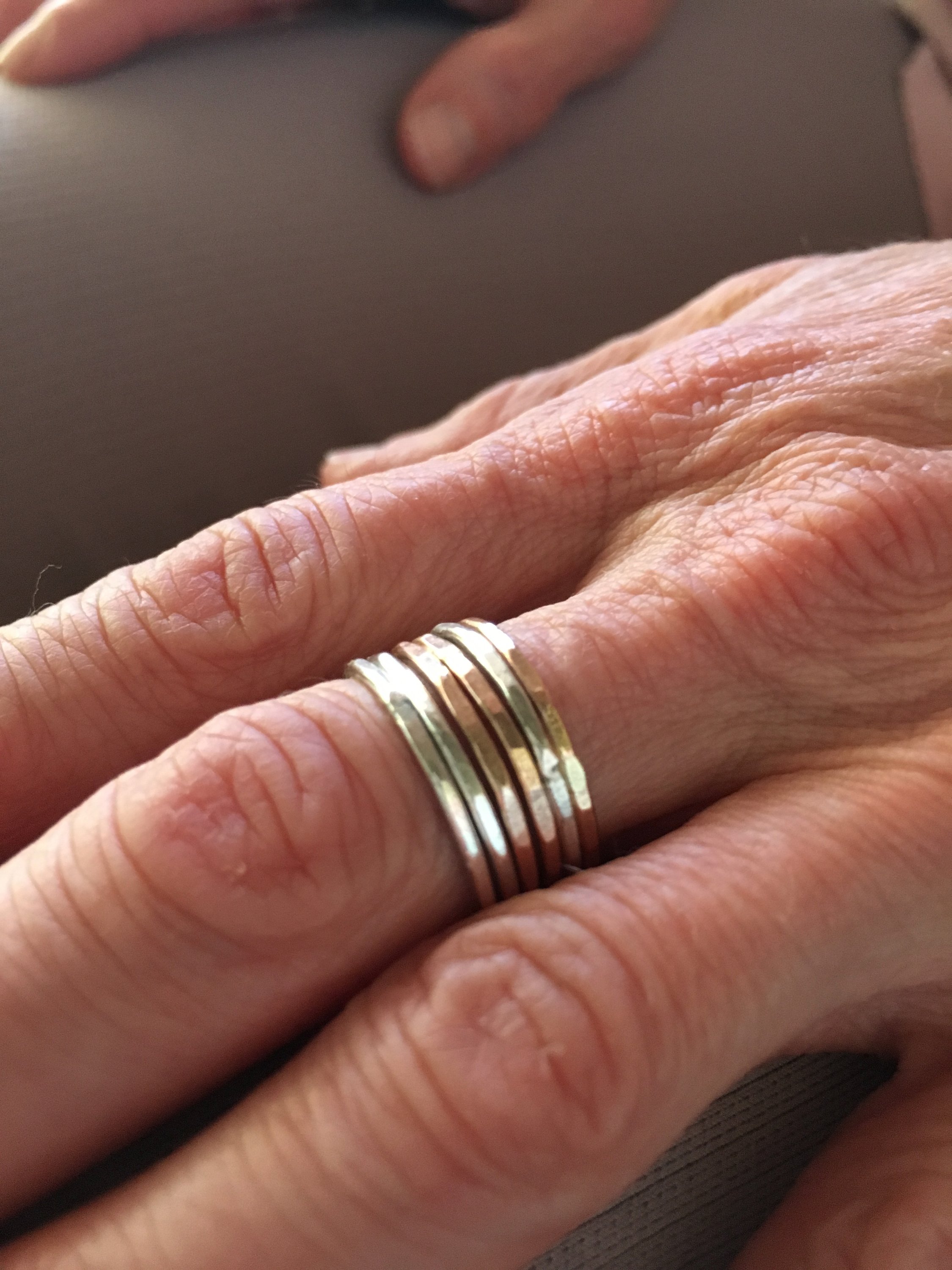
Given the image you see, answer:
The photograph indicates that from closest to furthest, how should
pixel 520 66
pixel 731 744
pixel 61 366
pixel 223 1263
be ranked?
pixel 223 1263
pixel 731 744
pixel 61 366
pixel 520 66

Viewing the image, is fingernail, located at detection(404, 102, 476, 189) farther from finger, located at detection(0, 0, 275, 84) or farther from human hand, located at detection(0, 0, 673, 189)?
finger, located at detection(0, 0, 275, 84)

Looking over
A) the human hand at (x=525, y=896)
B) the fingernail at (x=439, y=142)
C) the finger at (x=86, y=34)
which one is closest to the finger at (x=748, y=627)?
the human hand at (x=525, y=896)

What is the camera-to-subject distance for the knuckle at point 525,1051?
1.19 feet

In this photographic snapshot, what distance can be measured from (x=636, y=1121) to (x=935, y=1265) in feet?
0.53

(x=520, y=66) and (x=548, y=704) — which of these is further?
(x=520, y=66)

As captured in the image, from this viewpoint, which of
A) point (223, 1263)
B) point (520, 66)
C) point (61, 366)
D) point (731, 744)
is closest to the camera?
point (223, 1263)

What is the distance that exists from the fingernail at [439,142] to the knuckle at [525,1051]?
71 cm

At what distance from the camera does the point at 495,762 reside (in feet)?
1.41

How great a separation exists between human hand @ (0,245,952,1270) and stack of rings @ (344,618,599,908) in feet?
0.05

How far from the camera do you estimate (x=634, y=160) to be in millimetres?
968

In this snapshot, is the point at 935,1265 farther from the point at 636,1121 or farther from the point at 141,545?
the point at 141,545

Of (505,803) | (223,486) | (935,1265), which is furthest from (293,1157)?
(223,486)

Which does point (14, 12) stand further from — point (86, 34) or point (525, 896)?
point (525, 896)

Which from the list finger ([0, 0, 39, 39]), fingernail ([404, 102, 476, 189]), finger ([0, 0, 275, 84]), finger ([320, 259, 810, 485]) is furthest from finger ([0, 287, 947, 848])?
finger ([0, 0, 39, 39])
